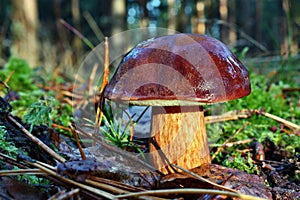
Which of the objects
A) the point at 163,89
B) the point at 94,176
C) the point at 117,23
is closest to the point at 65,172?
the point at 94,176

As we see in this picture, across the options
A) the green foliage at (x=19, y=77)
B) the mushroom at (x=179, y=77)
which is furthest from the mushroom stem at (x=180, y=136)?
the green foliage at (x=19, y=77)

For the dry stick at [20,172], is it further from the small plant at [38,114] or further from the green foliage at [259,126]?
the green foliage at [259,126]

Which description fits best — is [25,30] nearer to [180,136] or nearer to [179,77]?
[180,136]

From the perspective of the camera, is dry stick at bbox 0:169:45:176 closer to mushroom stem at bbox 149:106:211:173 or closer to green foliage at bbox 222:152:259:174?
mushroom stem at bbox 149:106:211:173

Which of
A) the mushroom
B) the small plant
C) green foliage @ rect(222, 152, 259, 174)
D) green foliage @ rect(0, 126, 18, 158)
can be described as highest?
the mushroom

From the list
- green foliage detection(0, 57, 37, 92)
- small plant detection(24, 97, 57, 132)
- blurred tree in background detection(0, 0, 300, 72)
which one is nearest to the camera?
small plant detection(24, 97, 57, 132)

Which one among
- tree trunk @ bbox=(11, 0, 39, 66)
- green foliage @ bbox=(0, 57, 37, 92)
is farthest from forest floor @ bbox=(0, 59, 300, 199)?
tree trunk @ bbox=(11, 0, 39, 66)

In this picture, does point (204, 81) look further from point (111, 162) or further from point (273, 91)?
point (273, 91)
